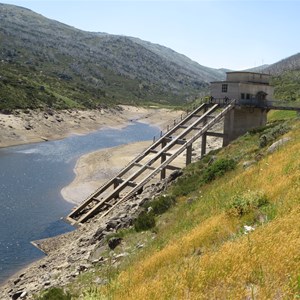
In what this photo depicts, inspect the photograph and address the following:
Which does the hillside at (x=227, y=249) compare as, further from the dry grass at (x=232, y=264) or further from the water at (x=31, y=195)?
the water at (x=31, y=195)

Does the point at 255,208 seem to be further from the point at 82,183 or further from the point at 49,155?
the point at 49,155

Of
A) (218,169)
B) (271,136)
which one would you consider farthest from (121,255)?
(271,136)

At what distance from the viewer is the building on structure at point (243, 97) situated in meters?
47.0

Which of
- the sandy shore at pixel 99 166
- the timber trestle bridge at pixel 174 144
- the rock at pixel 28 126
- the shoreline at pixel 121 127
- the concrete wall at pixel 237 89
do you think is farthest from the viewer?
the rock at pixel 28 126

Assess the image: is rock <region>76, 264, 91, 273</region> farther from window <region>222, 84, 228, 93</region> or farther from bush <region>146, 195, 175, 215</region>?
window <region>222, 84, 228, 93</region>

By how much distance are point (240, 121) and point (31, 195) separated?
2703 centimetres

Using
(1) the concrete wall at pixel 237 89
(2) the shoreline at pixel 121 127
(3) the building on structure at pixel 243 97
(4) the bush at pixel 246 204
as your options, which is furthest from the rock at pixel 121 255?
(1) the concrete wall at pixel 237 89

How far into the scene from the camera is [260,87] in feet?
159

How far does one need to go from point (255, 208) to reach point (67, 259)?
14949 mm

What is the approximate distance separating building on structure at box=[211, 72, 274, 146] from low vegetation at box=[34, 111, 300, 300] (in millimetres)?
22663

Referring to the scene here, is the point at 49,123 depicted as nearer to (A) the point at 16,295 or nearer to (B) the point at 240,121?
(B) the point at 240,121

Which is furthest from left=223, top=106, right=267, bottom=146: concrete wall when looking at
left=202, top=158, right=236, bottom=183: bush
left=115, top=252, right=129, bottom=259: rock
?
left=115, top=252, right=129, bottom=259: rock

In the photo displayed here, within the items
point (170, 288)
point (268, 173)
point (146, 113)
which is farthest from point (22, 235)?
point (146, 113)

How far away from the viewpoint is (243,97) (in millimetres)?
47188
